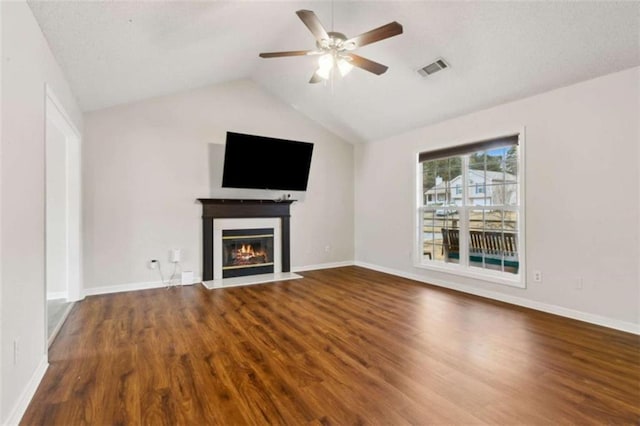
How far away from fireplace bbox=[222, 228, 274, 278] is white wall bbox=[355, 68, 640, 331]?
3317 millimetres

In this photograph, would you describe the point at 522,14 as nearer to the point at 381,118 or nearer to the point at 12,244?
the point at 381,118

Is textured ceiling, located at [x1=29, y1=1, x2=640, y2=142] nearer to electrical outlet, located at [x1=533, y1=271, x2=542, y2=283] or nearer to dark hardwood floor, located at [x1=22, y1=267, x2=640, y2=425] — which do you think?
electrical outlet, located at [x1=533, y1=271, x2=542, y2=283]

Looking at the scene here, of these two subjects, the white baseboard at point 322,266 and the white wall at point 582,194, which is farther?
the white baseboard at point 322,266

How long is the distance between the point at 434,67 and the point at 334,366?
344 cm

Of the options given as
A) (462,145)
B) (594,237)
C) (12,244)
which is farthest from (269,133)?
(594,237)

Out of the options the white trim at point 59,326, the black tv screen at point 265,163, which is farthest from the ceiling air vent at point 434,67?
the white trim at point 59,326

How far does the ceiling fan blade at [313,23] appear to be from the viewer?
2.29m

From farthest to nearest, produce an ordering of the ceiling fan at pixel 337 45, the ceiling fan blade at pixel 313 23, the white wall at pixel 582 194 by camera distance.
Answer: the white wall at pixel 582 194, the ceiling fan at pixel 337 45, the ceiling fan blade at pixel 313 23

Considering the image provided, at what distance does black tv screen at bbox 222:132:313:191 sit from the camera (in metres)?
5.00

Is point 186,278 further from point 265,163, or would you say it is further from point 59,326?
point 265,163

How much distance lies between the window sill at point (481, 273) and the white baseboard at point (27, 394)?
4620 mm

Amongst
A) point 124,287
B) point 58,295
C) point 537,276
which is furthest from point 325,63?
point 58,295

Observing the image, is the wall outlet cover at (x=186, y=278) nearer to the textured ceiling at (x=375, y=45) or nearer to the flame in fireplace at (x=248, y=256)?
the flame in fireplace at (x=248, y=256)

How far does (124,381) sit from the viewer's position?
2.14m
